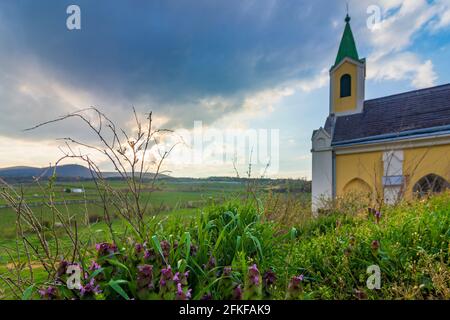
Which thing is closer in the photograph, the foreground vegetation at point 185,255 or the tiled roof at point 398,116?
the foreground vegetation at point 185,255

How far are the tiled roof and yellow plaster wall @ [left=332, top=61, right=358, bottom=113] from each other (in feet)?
2.07

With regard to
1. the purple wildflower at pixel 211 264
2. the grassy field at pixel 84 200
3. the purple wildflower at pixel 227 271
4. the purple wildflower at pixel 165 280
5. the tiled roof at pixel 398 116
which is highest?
the tiled roof at pixel 398 116

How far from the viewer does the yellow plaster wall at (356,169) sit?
34.5 ft

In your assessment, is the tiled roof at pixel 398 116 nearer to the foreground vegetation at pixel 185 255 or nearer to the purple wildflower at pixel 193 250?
the foreground vegetation at pixel 185 255

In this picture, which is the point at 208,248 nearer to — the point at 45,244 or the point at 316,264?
the point at 316,264

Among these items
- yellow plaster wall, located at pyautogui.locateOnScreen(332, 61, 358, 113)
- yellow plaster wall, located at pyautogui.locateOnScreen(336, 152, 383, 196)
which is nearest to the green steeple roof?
yellow plaster wall, located at pyautogui.locateOnScreen(332, 61, 358, 113)

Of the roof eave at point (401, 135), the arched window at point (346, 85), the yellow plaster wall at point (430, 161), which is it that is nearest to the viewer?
the yellow plaster wall at point (430, 161)

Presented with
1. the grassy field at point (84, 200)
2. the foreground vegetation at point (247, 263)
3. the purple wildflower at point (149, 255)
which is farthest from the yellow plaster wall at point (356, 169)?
the purple wildflower at point (149, 255)

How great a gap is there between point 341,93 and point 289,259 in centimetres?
1481

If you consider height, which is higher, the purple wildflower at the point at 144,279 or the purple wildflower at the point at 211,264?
the purple wildflower at the point at 144,279

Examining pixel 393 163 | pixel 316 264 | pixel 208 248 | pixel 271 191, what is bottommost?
pixel 316 264

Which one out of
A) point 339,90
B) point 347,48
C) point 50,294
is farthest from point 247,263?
point 347,48
